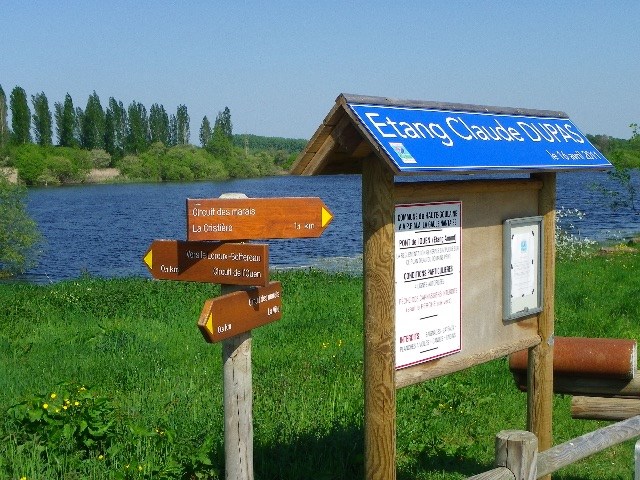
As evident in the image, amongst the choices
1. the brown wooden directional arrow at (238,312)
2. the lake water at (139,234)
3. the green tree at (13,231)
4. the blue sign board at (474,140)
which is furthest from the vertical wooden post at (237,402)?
the green tree at (13,231)

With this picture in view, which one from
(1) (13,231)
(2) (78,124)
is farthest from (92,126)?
(1) (13,231)

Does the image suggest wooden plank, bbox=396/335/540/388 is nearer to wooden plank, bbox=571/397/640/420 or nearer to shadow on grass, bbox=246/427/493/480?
wooden plank, bbox=571/397/640/420

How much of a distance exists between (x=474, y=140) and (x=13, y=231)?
23357 mm

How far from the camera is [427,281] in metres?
4.13

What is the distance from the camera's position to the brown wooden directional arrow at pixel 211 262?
4.02 metres

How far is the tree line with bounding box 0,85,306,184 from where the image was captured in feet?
326

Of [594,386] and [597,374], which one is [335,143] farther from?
[594,386]

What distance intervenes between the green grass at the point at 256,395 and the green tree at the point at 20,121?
9698 cm

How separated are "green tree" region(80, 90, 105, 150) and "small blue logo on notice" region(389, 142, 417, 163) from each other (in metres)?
112

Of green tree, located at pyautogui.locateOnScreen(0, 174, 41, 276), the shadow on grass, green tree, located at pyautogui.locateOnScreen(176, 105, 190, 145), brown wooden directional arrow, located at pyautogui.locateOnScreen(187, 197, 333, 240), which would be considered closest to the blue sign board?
brown wooden directional arrow, located at pyautogui.locateOnScreen(187, 197, 333, 240)

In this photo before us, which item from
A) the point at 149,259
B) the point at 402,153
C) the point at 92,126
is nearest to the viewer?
the point at 402,153

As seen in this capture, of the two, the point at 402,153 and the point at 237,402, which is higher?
the point at 402,153

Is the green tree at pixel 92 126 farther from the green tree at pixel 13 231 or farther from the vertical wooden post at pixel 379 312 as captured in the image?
the vertical wooden post at pixel 379 312

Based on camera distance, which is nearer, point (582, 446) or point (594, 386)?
point (582, 446)
